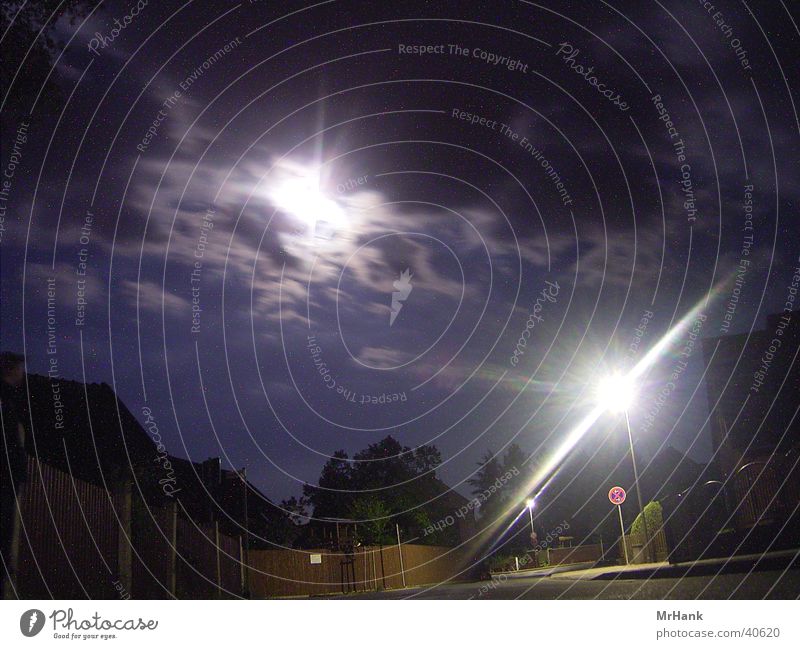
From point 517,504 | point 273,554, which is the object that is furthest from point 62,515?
point 517,504

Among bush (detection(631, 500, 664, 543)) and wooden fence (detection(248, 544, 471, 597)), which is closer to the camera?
bush (detection(631, 500, 664, 543))

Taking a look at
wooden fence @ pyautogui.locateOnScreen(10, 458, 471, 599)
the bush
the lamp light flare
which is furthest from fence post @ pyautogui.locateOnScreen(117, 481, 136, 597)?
the bush

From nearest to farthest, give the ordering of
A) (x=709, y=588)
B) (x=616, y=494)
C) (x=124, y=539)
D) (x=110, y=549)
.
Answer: (x=709, y=588)
(x=110, y=549)
(x=124, y=539)
(x=616, y=494)

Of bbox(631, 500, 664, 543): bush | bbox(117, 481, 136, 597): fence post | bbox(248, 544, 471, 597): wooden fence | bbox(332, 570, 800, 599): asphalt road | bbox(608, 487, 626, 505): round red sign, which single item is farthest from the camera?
bbox(248, 544, 471, 597): wooden fence

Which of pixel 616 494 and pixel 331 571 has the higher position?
Answer: pixel 331 571

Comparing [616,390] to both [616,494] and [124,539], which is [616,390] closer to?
[616,494]

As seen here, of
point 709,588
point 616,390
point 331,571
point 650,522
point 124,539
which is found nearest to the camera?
point 709,588

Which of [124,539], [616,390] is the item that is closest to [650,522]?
[616,390]

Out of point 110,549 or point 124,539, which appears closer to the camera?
point 110,549

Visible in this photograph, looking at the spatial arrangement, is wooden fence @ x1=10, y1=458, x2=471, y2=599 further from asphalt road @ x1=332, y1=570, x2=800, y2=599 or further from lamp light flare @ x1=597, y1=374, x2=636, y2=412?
lamp light flare @ x1=597, y1=374, x2=636, y2=412

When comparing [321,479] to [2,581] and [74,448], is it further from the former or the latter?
[2,581]

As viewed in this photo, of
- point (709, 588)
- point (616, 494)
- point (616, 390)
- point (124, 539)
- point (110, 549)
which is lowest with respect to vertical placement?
point (709, 588)

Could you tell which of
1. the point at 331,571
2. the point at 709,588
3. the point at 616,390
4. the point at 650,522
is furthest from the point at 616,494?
the point at 331,571
